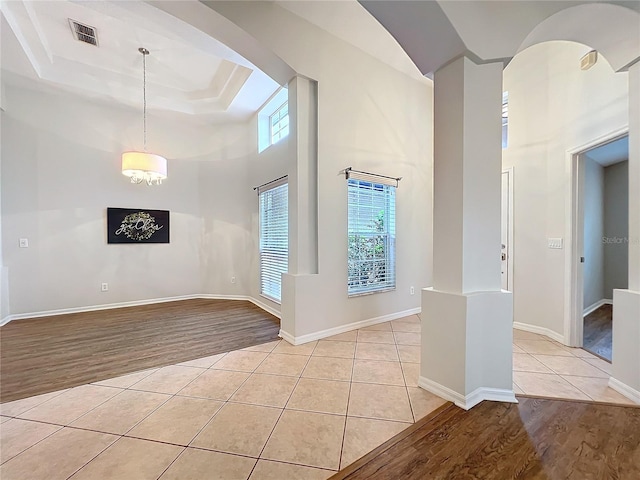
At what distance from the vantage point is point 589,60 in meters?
2.69

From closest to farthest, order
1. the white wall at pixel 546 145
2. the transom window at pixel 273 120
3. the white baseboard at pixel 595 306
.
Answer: the white wall at pixel 546 145, the white baseboard at pixel 595 306, the transom window at pixel 273 120

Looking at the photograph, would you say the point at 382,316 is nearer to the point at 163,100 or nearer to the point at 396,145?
the point at 396,145

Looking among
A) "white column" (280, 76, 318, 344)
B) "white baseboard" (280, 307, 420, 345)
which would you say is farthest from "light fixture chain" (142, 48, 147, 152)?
"white baseboard" (280, 307, 420, 345)

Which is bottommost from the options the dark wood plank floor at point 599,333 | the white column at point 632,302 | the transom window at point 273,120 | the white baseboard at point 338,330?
the dark wood plank floor at point 599,333

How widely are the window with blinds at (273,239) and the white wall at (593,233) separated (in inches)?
170

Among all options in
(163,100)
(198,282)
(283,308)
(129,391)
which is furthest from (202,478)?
(163,100)

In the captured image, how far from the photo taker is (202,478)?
1275 millimetres

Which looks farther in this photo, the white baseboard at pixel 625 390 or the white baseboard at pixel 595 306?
the white baseboard at pixel 595 306

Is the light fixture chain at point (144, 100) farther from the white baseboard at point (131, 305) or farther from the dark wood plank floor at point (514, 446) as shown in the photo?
the dark wood plank floor at point (514, 446)

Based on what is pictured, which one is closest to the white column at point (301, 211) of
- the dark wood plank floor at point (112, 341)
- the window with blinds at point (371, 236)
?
the dark wood plank floor at point (112, 341)

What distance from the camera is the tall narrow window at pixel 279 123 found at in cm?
441

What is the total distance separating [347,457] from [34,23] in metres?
5.43

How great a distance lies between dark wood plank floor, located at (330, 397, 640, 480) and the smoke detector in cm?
315

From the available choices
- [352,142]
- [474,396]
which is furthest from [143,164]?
[474,396]
